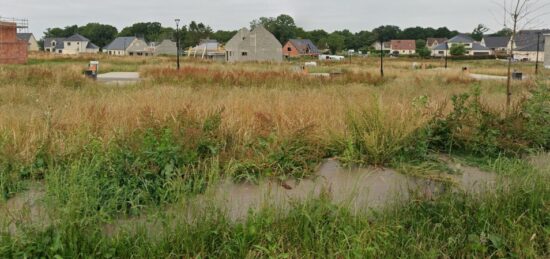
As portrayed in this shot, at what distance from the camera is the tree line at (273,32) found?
117m

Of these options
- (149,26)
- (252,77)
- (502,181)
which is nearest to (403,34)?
(149,26)

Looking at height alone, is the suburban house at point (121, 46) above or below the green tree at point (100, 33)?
below

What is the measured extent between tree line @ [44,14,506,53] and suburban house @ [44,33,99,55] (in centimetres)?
1364

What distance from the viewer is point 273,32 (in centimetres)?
11812

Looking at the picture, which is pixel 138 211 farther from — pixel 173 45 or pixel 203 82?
pixel 173 45

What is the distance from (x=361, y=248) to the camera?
9.83ft

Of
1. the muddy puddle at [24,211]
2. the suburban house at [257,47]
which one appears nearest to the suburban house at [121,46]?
the suburban house at [257,47]

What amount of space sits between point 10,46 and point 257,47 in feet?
102

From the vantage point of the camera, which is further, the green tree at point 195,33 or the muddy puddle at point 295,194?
the green tree at point 195,33

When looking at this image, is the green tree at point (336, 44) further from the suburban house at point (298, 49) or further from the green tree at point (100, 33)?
the green tree at point (100, 33)

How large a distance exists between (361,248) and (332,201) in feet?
2.63

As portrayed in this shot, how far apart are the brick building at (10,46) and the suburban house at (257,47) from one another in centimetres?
2687

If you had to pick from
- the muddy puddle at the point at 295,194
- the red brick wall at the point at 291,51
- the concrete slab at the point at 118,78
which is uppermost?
the red brick wall at the point at 291,51

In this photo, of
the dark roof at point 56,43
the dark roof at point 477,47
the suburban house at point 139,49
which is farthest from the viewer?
the dark roof at point 56,43
